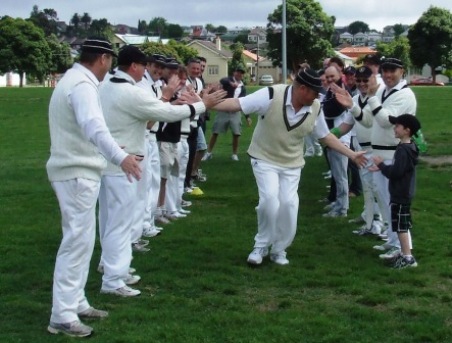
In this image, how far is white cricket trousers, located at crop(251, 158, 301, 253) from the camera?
8.48 meters

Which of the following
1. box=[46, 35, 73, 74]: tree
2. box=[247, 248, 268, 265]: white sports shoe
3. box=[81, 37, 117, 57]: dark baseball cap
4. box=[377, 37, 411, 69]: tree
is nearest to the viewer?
box=[81, 37, 117, 57]: dark baseball cap

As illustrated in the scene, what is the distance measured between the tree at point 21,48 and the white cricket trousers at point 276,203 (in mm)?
88783

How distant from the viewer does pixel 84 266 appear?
6.41 meters

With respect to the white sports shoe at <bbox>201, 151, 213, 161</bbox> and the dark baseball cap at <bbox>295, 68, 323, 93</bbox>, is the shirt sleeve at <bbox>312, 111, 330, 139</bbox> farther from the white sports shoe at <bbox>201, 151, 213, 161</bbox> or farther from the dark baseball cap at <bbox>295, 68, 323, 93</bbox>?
the white sports shoe at <bbox>201, 151, 213, 161</bbox>

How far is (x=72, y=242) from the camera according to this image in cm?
622

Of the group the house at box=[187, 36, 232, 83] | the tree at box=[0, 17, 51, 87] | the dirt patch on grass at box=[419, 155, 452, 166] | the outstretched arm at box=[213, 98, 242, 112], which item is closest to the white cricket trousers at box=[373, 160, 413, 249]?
the outstretched arm at box=[213, 98, 242, 112]

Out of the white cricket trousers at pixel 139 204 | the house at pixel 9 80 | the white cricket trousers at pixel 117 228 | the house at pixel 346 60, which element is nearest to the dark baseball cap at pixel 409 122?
the white cricket trousers at pixel 139 204

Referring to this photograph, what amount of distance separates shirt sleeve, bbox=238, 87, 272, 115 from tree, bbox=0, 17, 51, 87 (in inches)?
3500

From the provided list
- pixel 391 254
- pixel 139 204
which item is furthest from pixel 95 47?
pixel 391 254

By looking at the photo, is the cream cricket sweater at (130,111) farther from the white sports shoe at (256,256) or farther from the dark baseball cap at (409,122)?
the dark baseball cap at (409,122)

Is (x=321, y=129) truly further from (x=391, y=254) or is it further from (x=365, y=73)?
(x=391, y=254)

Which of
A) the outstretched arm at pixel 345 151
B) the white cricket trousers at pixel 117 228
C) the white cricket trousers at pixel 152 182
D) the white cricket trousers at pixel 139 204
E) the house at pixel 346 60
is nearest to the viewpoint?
the white cricket trousers at pixel 117 228

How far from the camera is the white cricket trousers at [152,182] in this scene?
9.94 m

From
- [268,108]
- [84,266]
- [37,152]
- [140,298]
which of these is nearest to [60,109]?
[84,266]
